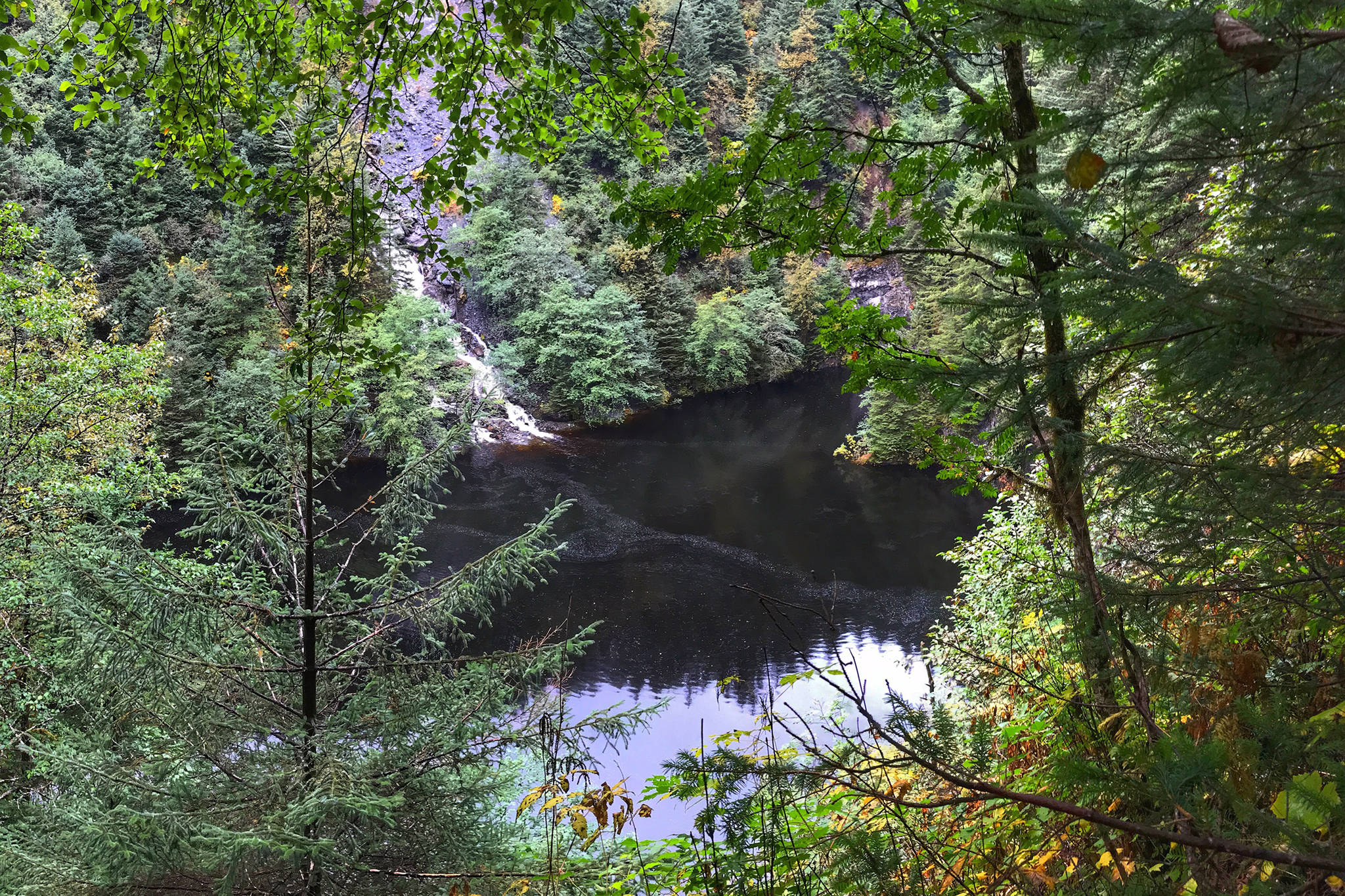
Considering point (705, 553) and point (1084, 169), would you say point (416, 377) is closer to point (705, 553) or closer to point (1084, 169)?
point (705, 553)

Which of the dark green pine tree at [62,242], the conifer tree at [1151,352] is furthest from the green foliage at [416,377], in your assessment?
the conifer tree at [1151,352]

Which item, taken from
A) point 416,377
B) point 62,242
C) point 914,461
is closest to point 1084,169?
point 914,461

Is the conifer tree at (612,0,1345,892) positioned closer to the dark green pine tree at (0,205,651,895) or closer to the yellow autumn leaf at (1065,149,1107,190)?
the yellow autumn leaf at (1065,149,1107,190)

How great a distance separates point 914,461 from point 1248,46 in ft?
8.59

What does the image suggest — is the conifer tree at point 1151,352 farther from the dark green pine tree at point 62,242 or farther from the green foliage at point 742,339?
the green foliage at point 742,339

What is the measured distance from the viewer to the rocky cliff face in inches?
937

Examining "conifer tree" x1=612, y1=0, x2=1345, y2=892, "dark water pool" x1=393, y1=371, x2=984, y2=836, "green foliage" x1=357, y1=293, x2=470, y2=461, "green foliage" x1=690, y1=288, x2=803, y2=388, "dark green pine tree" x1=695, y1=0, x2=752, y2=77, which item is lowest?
"conifer tree" x1=612, y1=0, x2=1345, y2=892

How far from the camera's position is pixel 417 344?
16.6m

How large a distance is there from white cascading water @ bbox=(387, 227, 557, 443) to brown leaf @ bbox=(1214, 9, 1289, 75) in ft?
53.1

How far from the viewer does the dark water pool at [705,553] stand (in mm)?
8453

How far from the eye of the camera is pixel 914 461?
3510mm

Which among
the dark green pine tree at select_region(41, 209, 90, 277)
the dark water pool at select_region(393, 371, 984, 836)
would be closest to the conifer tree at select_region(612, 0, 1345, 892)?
the dark water pool at select_region(393, 371, 984, 836)

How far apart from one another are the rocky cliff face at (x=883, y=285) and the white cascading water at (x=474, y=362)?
448 inches

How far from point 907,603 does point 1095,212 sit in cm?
892
